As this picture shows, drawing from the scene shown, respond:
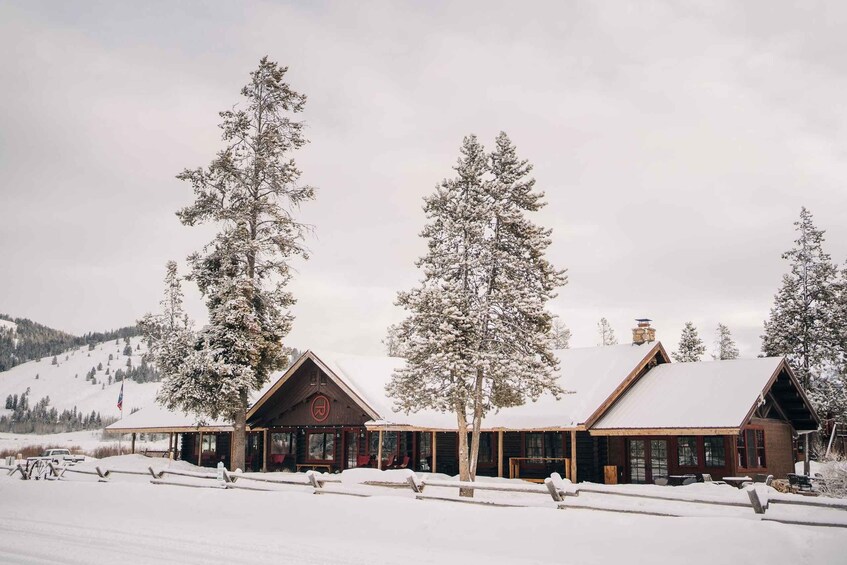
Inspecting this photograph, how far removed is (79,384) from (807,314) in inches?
6365

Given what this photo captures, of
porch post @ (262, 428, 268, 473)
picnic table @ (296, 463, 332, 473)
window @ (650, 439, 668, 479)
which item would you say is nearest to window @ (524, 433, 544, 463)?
window @ (650, 439, 668, 479)

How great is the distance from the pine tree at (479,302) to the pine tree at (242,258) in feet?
23.7

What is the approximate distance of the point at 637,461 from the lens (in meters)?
28.9

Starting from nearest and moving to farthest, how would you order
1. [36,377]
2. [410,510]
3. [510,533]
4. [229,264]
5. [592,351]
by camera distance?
[510,533] < [410,510] < [229,264] < [592,351] < [36,377]

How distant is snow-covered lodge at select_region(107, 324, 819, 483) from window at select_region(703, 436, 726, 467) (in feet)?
0.13

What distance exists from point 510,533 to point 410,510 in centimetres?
250

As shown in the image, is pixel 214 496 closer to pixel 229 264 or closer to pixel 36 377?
pixel 229 264

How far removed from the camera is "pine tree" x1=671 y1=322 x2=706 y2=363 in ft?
178

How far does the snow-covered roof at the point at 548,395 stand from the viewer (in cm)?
2834

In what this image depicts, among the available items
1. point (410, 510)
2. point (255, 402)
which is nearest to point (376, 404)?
point (255, 402)

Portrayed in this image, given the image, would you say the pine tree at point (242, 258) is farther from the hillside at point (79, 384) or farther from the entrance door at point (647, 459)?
the hillside at point (79, 384)

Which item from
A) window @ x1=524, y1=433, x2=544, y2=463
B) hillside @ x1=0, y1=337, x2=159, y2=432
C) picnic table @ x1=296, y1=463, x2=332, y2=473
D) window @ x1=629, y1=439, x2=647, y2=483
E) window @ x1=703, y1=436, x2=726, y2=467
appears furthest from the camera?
hillside @ x1=0, y1=337, x2=159, y2=432

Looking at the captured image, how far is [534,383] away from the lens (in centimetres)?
2395

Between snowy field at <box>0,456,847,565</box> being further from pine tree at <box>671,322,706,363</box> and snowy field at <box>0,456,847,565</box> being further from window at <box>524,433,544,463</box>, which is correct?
pine tree at <box>671,322,706,363</box>
